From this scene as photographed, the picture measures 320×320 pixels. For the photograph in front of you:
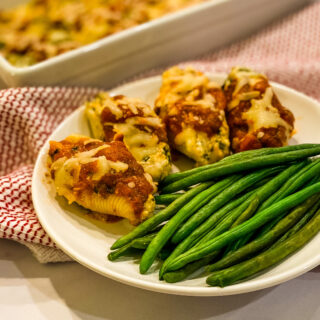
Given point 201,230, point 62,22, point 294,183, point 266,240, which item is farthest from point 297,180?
point 62,22

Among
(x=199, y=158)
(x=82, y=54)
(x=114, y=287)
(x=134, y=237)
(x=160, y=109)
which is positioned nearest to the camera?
(x=134, y=237)

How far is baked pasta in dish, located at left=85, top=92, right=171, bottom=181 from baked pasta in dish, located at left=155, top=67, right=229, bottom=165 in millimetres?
73

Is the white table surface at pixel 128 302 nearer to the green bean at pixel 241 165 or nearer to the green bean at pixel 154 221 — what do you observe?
the green bean at pixel 154 221

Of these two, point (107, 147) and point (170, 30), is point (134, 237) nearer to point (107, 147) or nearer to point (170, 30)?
point (107, 147)

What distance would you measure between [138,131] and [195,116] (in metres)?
0.25

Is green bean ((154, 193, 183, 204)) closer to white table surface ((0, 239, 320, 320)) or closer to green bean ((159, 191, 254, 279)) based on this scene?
green bean ((159, 191, 254, 279))

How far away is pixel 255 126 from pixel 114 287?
833mm

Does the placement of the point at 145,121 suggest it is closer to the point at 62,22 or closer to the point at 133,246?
the point at 133,246

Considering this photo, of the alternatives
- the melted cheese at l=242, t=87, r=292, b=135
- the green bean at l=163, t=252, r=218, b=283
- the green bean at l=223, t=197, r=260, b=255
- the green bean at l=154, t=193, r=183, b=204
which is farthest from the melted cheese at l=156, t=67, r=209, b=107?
the green bean at l=163, t=252, r=218, b=283

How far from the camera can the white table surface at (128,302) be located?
1.43m

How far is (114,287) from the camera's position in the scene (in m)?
1.51

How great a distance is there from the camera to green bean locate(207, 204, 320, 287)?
125 cm

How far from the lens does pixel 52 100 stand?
6.72ft

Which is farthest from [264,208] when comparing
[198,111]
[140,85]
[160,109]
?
[140,85]
